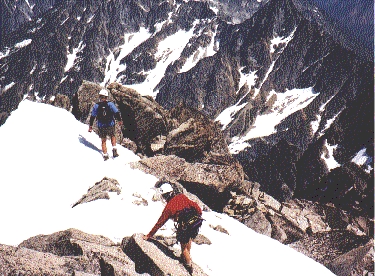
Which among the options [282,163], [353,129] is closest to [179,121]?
[282,163]

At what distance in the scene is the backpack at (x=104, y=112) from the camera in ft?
59.9

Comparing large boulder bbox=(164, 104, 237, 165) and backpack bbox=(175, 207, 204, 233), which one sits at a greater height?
large boulder bbox=(164, 104, 237, 165)

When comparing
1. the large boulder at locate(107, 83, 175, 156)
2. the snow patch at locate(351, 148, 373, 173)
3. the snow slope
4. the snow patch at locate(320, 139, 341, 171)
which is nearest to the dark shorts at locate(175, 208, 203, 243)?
the snow slope

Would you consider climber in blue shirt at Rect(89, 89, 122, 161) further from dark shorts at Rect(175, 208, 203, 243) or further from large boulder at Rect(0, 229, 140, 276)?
dark shorts at Rect(175, 208, 203, 243)

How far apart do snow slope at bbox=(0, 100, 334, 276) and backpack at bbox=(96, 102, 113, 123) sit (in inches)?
80.7

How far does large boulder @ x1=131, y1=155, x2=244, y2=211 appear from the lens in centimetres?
2035

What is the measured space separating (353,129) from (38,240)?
169866 millimetres

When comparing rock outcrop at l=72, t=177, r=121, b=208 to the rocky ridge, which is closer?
the rocky ridge

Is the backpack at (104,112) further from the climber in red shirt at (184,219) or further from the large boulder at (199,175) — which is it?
the climber in red shirt at (184,219)

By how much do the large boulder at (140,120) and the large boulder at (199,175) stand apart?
7.30 metres

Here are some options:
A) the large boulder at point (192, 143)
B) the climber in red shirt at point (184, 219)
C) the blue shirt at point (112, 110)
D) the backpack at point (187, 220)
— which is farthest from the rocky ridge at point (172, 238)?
the blue shirt at point (112, 110)

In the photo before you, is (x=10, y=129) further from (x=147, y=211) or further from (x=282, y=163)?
(x=282, y=163)

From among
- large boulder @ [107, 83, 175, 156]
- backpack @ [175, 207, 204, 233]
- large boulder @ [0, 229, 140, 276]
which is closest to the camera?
large boulder @ [0, 229, 140, 276]

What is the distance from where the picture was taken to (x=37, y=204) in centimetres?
1428
